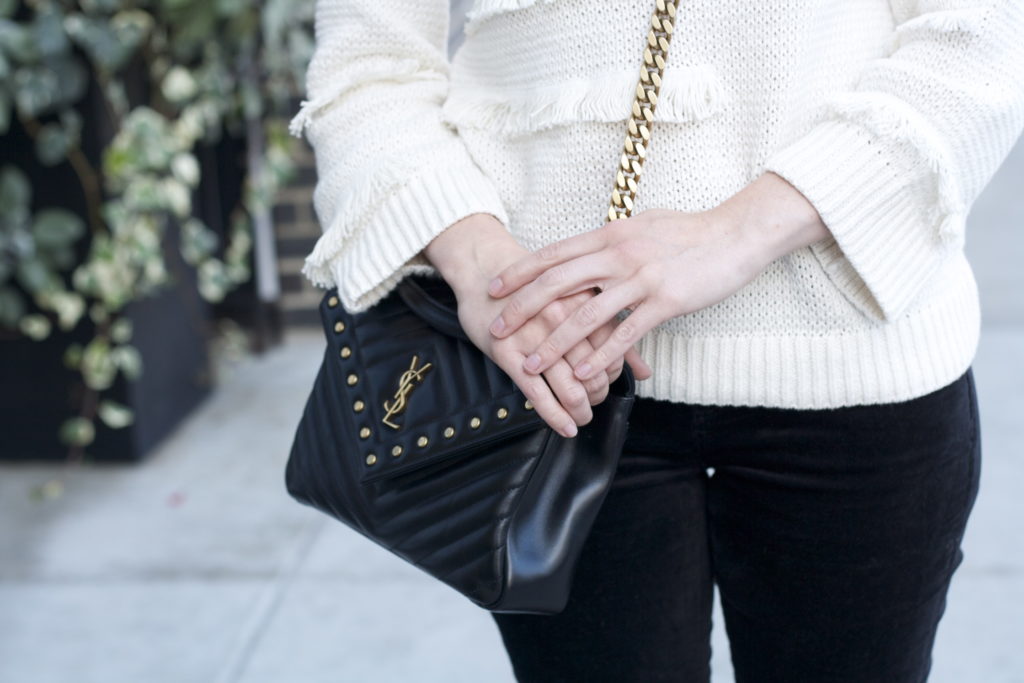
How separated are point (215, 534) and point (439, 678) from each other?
0.84 metres

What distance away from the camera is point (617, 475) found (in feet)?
3.41

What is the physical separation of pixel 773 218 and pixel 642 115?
142 mm

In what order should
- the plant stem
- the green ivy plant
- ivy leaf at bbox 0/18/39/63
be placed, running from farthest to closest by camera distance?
1. the plant stem
2. the green ivy plant
3. ivy leaf at bbox 0/18/39/63

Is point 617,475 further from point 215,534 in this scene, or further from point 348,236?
point 215,534

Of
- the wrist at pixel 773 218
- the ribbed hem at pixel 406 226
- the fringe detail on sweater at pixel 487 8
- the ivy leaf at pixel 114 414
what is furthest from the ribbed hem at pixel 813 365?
the ivy leaf at pixel 114 414

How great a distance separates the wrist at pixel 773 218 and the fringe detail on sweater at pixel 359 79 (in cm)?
38

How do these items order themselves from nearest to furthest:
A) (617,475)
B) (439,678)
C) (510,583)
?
(510,583) → (617,475) → (439,678)

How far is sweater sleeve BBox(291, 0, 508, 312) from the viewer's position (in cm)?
100

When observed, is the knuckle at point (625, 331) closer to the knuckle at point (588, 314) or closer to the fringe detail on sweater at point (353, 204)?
the knuckle at point (588, 314)

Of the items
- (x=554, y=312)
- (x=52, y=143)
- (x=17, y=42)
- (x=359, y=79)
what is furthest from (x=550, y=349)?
(x=52, y=143)

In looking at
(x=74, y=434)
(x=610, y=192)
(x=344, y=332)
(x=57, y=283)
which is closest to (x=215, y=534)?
(x=74, y=434)

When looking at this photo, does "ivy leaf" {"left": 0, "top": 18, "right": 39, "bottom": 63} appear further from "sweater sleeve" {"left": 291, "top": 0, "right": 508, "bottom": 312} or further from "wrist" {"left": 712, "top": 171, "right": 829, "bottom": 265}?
"wrist" {"left": 712, "top": 171, "right": 829, "bottom": 265}

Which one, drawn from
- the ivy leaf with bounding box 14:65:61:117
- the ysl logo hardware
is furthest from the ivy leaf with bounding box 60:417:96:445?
the ysl logo hardware

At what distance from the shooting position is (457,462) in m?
0.96
